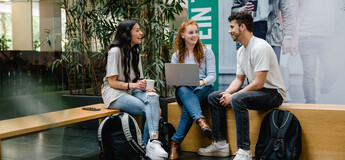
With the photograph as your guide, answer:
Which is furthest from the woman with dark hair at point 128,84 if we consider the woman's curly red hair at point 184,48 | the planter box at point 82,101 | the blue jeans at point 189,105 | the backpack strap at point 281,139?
the planter box at point 82,101

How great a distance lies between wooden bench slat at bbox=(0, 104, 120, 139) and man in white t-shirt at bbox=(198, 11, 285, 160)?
815 millimetres

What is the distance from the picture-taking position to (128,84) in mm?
2676

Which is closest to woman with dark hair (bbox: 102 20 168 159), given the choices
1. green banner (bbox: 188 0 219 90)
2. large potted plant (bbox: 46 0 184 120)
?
large potted plant (bbox: 46 0 184 120)

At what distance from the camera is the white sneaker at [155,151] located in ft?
8.05

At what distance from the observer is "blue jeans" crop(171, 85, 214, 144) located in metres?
2.67

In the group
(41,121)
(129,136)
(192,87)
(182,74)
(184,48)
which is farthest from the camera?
(184,48)

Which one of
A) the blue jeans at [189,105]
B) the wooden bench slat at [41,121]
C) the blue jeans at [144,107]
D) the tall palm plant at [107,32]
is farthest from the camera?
the tall palm plant at [107,32]

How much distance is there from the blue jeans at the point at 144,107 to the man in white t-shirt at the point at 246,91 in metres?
0.47

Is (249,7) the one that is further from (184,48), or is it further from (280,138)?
(280,138)

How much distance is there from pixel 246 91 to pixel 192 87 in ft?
1.67

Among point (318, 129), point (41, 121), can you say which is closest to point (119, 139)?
point (318, 129)

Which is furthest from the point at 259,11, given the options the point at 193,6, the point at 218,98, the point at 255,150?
the point at 255,150

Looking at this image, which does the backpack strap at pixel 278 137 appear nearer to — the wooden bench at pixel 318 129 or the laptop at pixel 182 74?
the wooden bench at pixel 318 129

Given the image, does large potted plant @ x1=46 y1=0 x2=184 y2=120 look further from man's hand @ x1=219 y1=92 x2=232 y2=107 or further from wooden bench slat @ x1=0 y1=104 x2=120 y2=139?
wooden bench slat @ x1=0 y1=104 x2=120 y2=139
